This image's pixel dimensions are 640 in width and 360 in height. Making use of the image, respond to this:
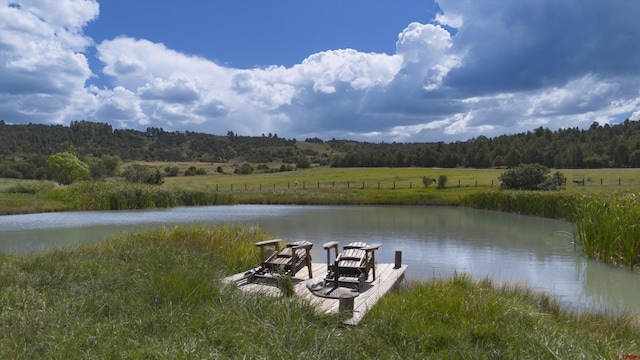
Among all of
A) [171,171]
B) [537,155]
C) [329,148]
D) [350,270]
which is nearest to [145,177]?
[171,171]

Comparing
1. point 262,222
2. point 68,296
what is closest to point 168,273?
point 68,296

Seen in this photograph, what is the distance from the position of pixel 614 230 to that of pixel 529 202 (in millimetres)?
15345

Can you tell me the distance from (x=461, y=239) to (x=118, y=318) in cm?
1570

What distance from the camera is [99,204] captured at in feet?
108

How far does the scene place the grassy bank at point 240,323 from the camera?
200 inches

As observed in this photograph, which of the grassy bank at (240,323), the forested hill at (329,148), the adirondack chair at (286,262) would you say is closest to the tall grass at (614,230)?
the grassy bank at (240,323)

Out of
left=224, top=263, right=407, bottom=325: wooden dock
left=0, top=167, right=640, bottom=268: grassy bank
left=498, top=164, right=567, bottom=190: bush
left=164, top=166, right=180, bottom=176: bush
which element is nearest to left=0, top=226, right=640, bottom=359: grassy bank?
left=224, top=263, right=407, bottom=325: wooden dock

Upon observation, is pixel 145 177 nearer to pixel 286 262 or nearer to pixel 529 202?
pixel 529 202

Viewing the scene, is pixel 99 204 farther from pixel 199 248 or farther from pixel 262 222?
pixel 199 248

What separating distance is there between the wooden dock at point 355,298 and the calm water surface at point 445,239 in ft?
3.60

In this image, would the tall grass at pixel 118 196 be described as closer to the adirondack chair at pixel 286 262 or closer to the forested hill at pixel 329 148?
the adirondack chair at pixel 286 262

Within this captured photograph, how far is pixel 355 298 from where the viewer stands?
25.7ft

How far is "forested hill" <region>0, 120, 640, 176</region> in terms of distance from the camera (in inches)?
3226

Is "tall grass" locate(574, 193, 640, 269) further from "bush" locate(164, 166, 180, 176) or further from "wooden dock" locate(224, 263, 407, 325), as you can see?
"bush" locate(164, 166, 180, 176)
